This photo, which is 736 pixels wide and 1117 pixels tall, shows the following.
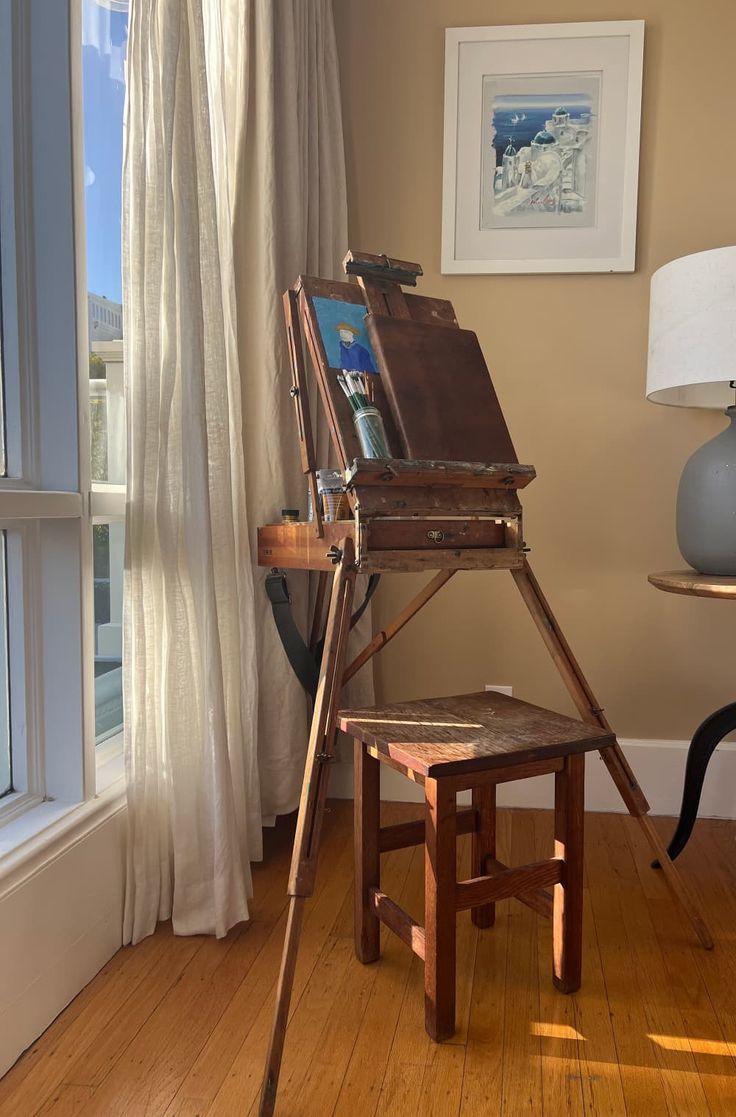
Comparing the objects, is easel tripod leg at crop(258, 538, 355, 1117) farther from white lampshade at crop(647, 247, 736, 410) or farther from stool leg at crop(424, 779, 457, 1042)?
white lampshade at crop(647, 247, 736, 410)

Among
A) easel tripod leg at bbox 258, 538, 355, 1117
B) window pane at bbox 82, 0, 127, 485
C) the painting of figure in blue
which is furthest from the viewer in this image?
window pane at bbox 82, 0, 127, 485

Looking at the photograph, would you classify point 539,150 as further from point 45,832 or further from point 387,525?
point 45,832

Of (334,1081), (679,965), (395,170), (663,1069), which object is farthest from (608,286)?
(334,1081)

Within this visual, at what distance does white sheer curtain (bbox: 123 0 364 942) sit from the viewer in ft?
4.83

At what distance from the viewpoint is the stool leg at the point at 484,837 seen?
1.65 meters

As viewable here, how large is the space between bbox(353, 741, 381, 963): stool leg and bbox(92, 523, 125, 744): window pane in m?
0.59

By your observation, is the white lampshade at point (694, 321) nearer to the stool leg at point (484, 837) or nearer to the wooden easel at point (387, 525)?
the wooden easel at point (387, 525)

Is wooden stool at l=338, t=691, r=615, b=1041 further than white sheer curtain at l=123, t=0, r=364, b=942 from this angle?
No

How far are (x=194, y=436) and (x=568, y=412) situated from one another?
1193 mm

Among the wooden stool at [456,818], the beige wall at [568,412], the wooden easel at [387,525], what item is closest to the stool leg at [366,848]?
the wooden stool at [456,818]

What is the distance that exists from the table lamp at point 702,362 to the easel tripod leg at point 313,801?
0.95 metres

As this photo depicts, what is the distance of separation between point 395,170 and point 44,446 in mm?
1402

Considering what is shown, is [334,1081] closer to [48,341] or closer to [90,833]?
[90,833]

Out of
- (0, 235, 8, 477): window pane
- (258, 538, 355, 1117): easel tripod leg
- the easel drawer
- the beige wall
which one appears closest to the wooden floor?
(258, 538, 355, 1117): easel tripod leg
